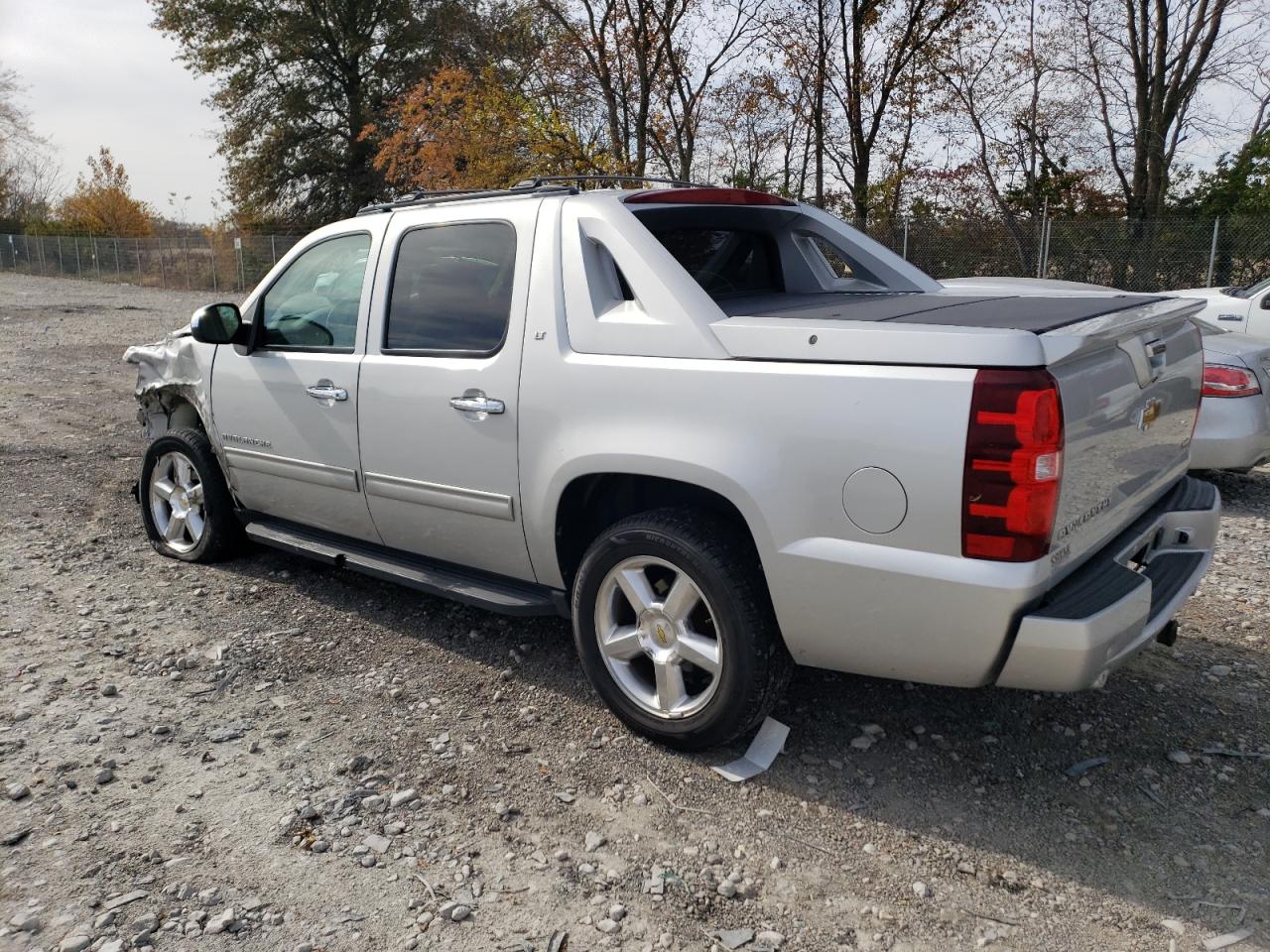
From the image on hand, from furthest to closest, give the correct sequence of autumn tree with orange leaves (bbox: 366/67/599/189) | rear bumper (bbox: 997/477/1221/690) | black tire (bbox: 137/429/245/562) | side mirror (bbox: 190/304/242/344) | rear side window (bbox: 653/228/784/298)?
1. autumn tree with orange leaves (bbox: 366/67/599/189)
2. black tire (bbox: 137/429/245/562)
3. side mirror (bbox: 190/304/242/344)
4. rear side window (bbox: 653/228/784/298)
5. rear bumper (bbox: 997/477/1221/690)

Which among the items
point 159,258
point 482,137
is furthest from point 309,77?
point 482,137

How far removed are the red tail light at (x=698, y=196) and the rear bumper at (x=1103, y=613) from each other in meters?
1.94

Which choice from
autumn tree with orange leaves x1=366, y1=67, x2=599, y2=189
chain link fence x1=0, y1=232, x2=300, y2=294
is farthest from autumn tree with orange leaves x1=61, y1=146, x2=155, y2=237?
autumn tree with orange leaves x1=366, y1=67, x2=599, y2=189

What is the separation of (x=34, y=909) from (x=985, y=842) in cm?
265

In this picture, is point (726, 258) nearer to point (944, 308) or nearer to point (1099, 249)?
point (944, 308)

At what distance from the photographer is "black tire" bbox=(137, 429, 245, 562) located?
5176mm

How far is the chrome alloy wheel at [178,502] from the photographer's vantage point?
5.35m

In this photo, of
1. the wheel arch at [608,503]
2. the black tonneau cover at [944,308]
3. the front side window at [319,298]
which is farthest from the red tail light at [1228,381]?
the front side window at [319,298]

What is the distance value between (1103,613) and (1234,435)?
4355 mm

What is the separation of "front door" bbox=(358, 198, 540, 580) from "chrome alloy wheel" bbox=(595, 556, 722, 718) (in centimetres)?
48

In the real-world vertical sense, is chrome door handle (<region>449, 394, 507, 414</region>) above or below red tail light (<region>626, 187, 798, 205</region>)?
below

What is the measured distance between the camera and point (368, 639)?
446 cm

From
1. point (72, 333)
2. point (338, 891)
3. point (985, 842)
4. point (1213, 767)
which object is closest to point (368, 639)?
point (338, 891)

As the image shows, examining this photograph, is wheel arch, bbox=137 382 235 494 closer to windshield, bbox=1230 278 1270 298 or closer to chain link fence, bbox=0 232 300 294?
windshield, bbox=1230 278 1270 298
